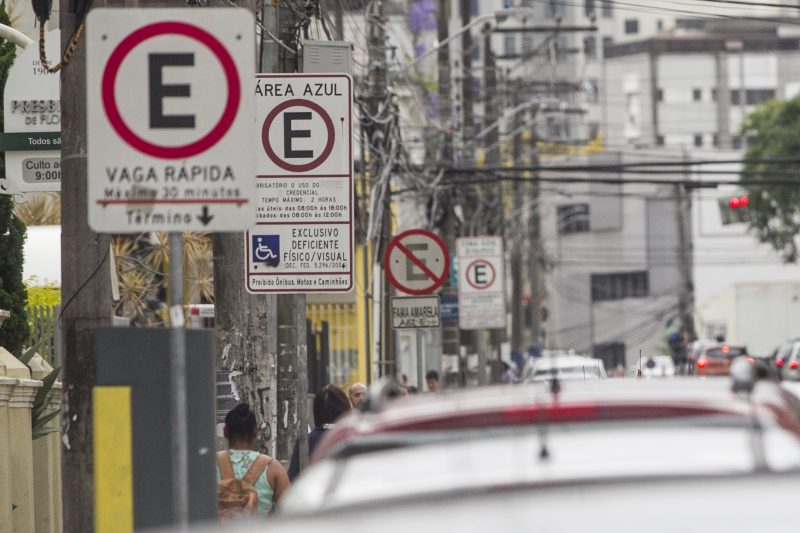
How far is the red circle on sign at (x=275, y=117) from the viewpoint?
10.9 meters

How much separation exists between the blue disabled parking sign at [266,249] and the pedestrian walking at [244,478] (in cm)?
222

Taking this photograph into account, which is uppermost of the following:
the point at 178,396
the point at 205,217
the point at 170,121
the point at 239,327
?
the point at 170,121

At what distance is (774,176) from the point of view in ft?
196

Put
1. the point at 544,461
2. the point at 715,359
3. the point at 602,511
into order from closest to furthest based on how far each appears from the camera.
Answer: the point at 602,511, the point at 544,461, the point at 715,359

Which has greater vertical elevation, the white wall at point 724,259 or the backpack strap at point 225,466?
the white wall at point 724,259

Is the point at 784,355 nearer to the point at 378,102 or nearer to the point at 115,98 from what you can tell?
the point at 378,102

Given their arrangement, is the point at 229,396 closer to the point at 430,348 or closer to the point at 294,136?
the point at 294,136

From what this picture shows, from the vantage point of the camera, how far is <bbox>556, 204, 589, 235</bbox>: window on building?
99.5 meters

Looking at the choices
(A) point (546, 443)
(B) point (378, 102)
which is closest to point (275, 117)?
(A) point (546, 443)

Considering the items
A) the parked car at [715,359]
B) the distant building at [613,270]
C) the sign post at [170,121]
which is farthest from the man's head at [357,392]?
the distant building at [613,270]

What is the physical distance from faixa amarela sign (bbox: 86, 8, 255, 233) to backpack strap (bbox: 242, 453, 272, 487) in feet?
10.1

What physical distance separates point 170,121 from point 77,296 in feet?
10.9

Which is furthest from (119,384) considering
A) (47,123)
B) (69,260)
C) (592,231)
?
(592,231)

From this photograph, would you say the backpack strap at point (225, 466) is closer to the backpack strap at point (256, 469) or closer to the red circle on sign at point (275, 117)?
the backpack strap at point (256, 469)
